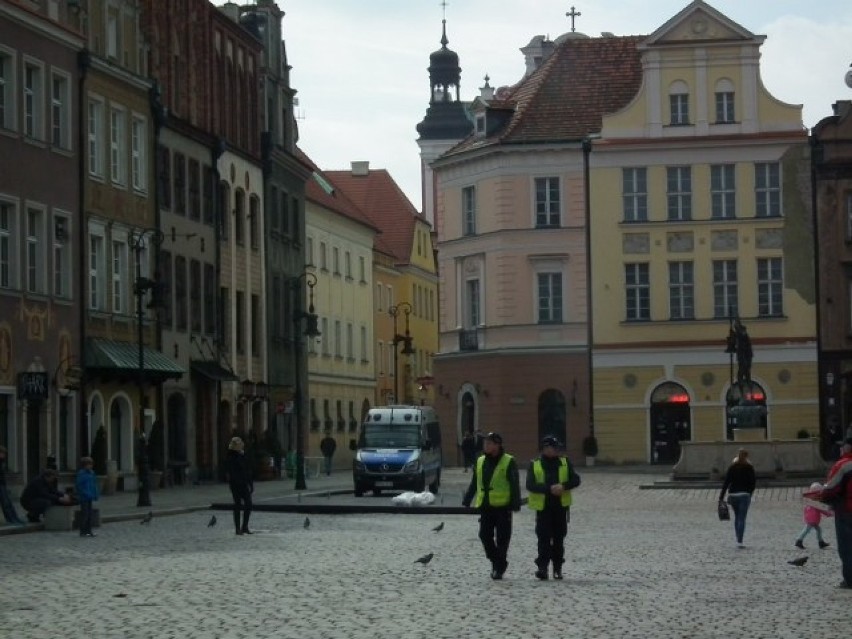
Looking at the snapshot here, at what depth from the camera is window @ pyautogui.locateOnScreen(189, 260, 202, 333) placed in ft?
217

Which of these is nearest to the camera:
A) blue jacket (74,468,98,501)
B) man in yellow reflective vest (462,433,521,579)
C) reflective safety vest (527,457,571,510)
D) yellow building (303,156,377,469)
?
man in yellow reflective vest (462,433,521,579)

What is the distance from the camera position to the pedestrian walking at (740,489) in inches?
1276

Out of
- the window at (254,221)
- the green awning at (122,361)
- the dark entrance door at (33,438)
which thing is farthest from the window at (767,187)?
the dark entrance door at (33,438)

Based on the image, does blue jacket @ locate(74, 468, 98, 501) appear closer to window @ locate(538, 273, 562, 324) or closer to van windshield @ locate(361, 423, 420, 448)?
van windshield @ locate(361, 423, 420, 448)

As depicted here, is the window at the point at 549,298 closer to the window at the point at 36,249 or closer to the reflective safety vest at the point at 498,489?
the window at the point at 36,249

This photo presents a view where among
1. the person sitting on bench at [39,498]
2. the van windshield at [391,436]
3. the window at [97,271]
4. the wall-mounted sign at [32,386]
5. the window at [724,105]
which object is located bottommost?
the person sitting on bench at [39,498]

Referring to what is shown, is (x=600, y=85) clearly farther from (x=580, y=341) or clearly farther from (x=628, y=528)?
(x=628, y=528)

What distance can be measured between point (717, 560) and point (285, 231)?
52.1 m

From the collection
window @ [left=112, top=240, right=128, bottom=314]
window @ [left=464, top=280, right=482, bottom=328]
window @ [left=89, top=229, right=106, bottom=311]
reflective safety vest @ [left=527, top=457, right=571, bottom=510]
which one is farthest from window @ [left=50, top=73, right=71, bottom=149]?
window @ [left=464, top=280, right=482, bottom=328]

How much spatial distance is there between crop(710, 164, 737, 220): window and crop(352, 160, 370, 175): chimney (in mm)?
43062

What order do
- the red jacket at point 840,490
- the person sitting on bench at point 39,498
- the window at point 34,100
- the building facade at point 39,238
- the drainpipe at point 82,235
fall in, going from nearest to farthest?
the red jacket at point 840,490
the person sitting on bench at point 39,498
the building facade at point 39,238
the window at point 34,100
the drainpipe at point 82,235

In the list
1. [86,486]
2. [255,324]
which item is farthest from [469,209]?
[86,486]

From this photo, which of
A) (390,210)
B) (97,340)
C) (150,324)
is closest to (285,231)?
(150,324)

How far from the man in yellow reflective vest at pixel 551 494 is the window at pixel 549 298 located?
57355 millimetres
